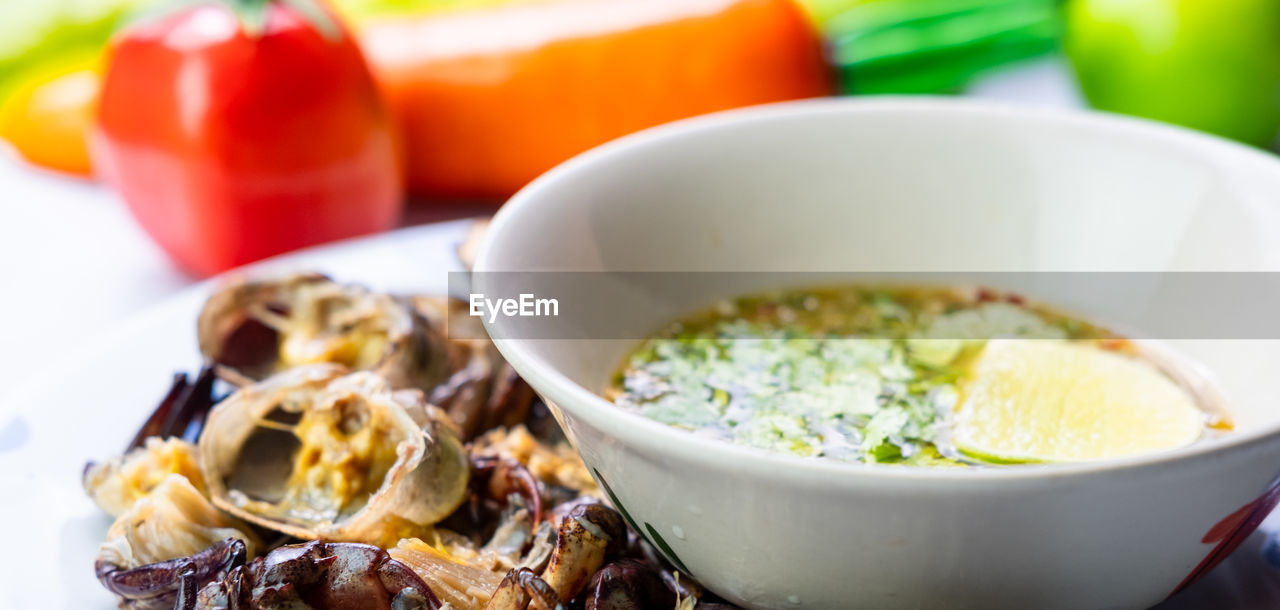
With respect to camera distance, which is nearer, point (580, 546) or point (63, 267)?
point (580, 546)

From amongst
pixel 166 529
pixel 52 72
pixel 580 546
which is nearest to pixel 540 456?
pixel 580 546

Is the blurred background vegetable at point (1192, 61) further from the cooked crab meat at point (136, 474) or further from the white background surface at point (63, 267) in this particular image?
the cooked crab meat at point (136, 474)

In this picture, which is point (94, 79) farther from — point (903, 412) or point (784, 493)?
point (784, 493)

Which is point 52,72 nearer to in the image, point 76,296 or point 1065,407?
point 76,296

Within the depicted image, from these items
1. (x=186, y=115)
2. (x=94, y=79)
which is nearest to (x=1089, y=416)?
(x=186, y=115)

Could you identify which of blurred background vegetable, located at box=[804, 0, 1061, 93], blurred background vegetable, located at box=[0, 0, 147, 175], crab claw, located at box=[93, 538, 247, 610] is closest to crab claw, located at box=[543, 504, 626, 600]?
crab claw, located at box=[93, 538, 247, 610]

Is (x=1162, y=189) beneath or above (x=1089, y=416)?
above

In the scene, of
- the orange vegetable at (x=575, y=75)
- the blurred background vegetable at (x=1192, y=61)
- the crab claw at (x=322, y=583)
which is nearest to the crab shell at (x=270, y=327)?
the crab claw at (x=322, y=583)

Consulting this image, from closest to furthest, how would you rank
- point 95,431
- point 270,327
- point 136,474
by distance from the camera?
point 136,474
point 95,431
point 270,327
